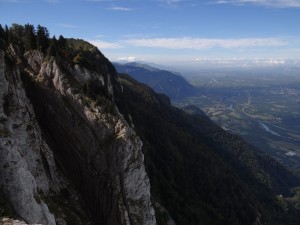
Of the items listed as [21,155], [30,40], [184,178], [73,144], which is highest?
[30,40]

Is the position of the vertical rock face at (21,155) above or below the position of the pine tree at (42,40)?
below

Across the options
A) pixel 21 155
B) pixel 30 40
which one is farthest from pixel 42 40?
pixel 21 155

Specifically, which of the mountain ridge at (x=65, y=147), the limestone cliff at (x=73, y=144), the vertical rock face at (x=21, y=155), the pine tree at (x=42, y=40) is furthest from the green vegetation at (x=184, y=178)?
the vertical rock face at (x=21, y=155)

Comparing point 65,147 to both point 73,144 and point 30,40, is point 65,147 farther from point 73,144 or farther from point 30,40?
point 30,40

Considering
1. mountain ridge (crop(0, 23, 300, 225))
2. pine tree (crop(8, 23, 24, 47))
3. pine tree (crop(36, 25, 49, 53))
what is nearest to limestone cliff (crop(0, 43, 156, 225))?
mountain ridge (crop(0, 23, 300, 225))

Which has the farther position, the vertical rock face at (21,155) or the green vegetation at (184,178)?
the green vegetation at (184,178)

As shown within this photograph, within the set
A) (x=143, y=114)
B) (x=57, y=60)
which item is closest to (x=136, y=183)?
(x=57, y=60)

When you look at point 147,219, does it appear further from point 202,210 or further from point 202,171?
point 202,171

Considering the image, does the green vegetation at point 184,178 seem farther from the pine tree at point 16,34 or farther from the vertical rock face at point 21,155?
the vertical rock face at point 21,155
